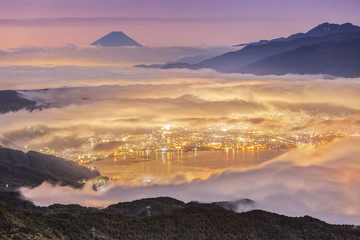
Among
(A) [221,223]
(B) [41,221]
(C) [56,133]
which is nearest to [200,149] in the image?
(C) [56,133]

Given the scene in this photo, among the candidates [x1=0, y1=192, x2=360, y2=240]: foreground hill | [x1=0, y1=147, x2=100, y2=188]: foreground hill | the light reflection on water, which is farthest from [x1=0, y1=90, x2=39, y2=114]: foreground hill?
[x1=0, y1=192, x2=360, y2=240]: foreground hill

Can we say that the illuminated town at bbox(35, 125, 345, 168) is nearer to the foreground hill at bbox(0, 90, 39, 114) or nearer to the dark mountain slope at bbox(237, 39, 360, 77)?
the foreground hill at bbox(0, 90, 39, 114)

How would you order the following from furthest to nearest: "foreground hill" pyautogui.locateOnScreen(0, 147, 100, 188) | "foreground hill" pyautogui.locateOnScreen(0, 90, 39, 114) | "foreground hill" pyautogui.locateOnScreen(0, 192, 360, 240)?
"foreground hill" pyautogui.locateOnScreen(0, 90, 39, 114)
"foreground hill" pyautogui.locateOnScreen(0, 147, 100, 188)
"foreground hill" pyautogui.locateOnScreen(0, 192, 360, 240)

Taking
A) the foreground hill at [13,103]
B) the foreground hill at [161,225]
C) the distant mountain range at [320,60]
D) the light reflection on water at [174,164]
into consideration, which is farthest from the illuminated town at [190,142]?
the distant mountain range at [320,60]

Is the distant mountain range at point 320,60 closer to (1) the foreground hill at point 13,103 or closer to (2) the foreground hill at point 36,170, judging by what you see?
(1) the foreground hill at point 13,103

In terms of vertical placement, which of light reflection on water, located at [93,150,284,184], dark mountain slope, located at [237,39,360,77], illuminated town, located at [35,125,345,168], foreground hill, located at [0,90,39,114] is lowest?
light reflection on water, located at [93,150,284,184]

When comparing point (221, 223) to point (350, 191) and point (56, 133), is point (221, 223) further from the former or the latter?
point (56, 133)
